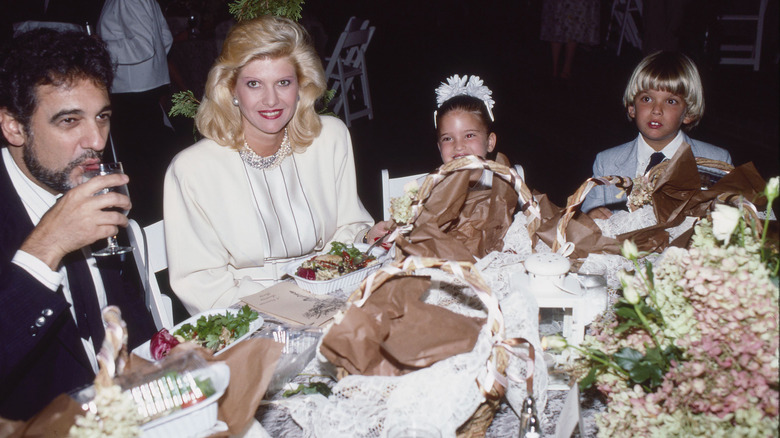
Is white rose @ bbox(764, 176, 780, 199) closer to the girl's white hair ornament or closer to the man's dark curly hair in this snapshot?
the man's dark curly hair

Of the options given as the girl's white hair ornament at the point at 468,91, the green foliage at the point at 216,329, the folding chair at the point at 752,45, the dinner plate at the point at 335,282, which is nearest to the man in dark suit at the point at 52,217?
the green foliage at the point at 216,329

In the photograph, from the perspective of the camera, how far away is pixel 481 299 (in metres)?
1.10

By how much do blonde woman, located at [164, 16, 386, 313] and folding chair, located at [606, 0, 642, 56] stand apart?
23.1 ft

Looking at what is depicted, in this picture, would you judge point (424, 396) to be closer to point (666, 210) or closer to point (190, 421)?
point (190, 421)

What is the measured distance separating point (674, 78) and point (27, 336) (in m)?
2.60

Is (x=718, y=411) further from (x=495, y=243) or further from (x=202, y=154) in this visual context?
(x=202, y=154)

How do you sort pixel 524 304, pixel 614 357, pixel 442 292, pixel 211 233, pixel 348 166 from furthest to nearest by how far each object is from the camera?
pixel 348 166
pixel 211 233
pixel 442 292
pixel 524 304
pixel 614 357

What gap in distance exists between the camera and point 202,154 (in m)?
2.28

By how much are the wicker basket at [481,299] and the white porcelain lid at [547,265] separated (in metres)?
0.18

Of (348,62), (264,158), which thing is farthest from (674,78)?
(348,62)

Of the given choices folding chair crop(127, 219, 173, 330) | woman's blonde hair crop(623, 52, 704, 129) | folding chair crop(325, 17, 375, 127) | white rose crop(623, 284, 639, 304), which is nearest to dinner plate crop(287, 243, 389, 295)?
folding chair crop(127, 219, 173, 330)

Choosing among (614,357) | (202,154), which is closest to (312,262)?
(202,154)

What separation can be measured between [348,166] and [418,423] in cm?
177

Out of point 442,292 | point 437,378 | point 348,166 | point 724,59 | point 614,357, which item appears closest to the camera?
point 614,357
